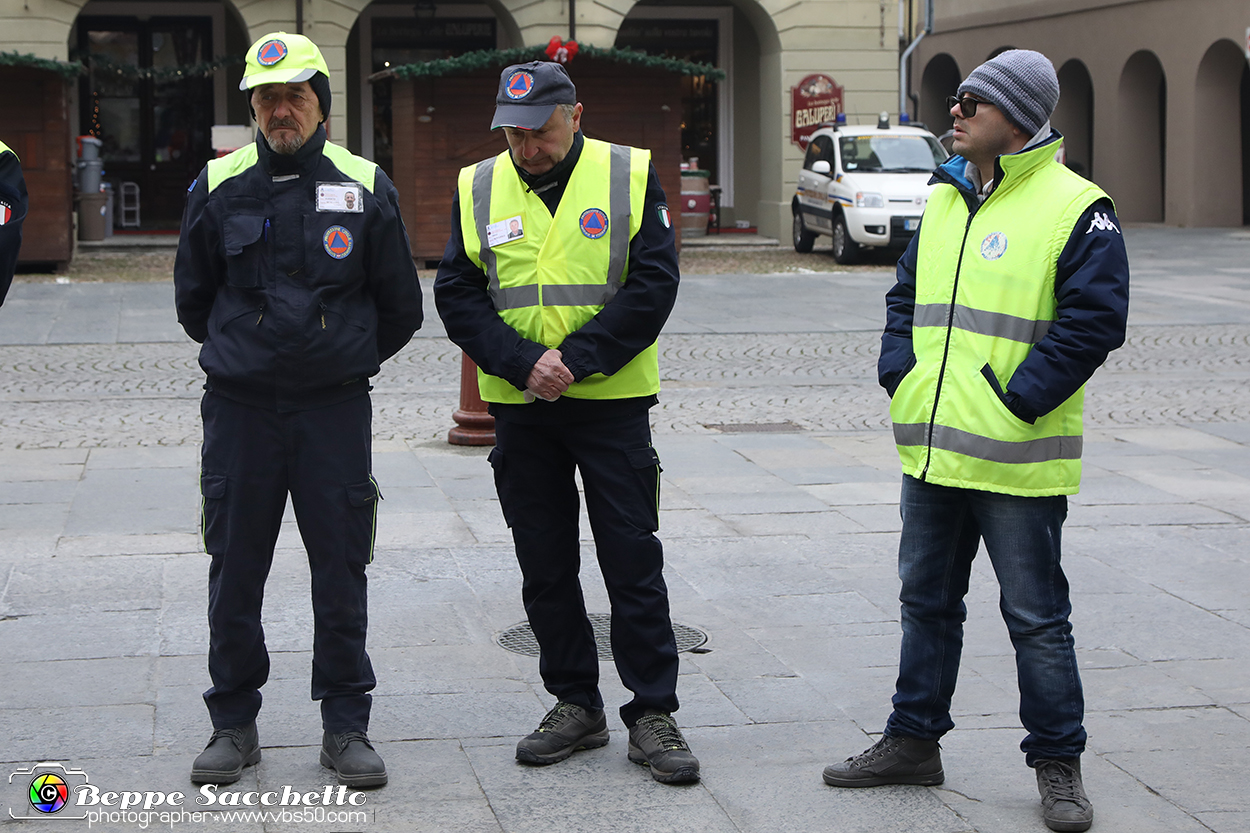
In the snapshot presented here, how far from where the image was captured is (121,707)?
4422 millimetres

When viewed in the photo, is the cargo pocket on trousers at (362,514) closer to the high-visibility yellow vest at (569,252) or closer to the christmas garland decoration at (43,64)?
the high-visibility yellow vest at (569,252)

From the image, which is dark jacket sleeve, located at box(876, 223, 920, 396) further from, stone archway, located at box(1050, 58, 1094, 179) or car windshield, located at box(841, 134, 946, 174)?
stone archway, located at box(1050, 58, 1094, 179)

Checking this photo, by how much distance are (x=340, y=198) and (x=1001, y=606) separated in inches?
75.6

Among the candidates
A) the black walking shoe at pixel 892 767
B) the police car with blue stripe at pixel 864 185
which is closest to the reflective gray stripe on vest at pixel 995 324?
the black walking shoe at pixel 892 767

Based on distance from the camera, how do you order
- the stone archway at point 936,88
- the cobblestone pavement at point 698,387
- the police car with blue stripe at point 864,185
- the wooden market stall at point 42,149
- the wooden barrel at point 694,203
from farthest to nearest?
the stone archway at point 936,88, the wooden barrel at point 694,203, the police car with blue stripe at point 864,185, the wooden market stall at point 42,149, the cobblestone pavement at point 698,387

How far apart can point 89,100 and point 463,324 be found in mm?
25171

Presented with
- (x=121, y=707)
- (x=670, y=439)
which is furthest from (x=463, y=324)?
(x=670, y=439)

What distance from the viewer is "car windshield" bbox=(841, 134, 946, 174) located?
2119cm

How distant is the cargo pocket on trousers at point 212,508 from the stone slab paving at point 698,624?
22.4 inches

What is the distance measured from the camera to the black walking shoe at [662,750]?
392cm

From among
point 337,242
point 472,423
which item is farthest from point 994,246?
point 472,423

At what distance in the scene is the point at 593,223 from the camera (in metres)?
4.05

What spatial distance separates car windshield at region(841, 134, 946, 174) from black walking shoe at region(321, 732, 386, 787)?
58.9 feet

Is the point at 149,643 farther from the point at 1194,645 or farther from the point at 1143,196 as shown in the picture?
the point at 1143,196
